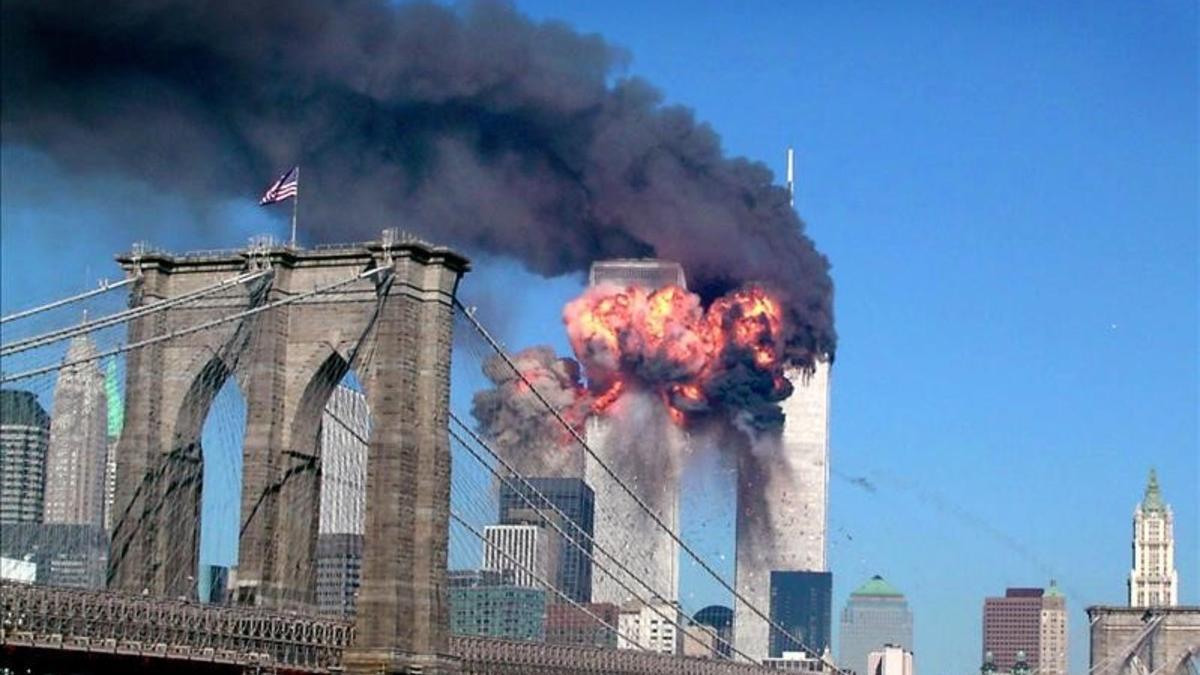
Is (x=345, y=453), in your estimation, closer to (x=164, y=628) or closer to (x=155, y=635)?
(x=164, y=628)

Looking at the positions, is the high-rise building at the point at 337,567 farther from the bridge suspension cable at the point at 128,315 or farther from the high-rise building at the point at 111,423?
the bridge suspension cable at the point at 128,315

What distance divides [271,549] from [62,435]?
8998cm

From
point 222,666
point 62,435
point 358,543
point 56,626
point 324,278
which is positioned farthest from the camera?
point 62,435

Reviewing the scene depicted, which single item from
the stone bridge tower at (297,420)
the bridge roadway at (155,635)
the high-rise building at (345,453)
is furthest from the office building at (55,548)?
the bridge roadway at (155,635)

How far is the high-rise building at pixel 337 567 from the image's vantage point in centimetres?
15529

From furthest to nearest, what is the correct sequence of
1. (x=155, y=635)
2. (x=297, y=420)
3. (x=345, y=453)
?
1. (x=345, y=453)
2. (x=297, y=420)
3. (x=155, y=635)

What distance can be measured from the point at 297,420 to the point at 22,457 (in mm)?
80930

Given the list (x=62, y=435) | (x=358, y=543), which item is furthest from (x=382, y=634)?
(x=62, y=435)

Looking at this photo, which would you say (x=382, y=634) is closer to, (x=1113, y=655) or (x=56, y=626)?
(x=56, y=626)

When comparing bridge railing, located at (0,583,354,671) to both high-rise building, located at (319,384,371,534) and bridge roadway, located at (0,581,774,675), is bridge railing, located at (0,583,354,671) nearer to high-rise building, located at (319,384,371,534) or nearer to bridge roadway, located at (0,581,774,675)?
bridge roadway, located at (0,581,774,675)

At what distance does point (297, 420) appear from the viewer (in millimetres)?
91500

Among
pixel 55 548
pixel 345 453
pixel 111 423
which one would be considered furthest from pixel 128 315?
pixel 111 423

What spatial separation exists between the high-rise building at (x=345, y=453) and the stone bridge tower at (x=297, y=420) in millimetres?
2343

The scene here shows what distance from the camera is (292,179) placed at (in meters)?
95.1
